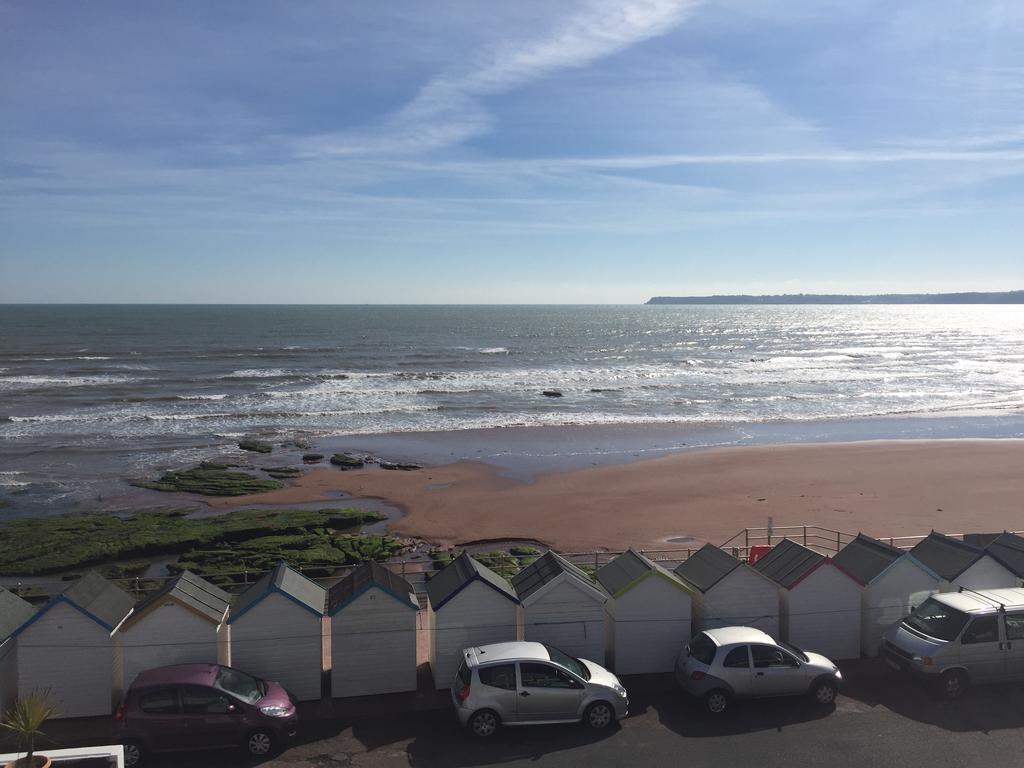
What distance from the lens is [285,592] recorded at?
11.7m

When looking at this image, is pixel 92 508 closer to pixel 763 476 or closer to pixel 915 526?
pixel 763 476

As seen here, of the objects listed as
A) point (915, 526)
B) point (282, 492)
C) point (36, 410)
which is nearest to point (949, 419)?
point (915, 526)

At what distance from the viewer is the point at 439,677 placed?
12031 mm

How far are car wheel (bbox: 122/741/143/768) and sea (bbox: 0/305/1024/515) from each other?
22.2 meters

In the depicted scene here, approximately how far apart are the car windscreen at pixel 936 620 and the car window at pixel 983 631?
4.9 inches

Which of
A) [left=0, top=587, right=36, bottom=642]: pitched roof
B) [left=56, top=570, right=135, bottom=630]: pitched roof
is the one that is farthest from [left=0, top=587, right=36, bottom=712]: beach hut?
[left=56, top=570, right=135, bottom=630]: pitched roof

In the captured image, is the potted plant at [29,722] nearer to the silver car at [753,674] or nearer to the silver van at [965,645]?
the silver car at [753,674]

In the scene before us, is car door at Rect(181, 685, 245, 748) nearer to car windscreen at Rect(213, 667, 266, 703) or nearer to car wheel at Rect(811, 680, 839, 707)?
car windscreen at Rect(213, 667, 266, 703)

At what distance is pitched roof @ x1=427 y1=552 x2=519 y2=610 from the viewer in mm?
12062

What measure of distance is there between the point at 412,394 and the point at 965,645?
48.5m

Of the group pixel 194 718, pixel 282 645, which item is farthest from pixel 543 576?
pixel 194 718

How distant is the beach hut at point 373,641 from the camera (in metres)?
11.9

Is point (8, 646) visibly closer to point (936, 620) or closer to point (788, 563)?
point (788, 563)

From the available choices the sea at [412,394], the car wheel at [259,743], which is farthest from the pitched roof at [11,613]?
the sea at [412,394]
